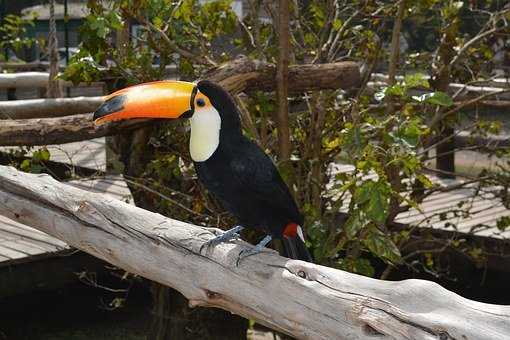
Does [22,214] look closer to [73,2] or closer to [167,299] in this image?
[167,299]

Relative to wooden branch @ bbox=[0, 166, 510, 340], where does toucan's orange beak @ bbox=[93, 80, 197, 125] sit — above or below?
above

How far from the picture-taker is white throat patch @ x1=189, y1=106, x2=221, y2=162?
271cm

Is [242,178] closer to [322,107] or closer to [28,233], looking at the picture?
[322,107]

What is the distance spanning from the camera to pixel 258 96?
3.92m

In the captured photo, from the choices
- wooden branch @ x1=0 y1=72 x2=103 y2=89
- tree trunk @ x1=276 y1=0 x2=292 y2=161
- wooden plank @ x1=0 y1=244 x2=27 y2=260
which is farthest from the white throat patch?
wooden branch @ x1=0 y1=72 x2=103 y2=89

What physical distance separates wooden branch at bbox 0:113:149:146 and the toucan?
0.70 m

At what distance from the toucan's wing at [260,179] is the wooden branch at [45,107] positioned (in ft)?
5.83

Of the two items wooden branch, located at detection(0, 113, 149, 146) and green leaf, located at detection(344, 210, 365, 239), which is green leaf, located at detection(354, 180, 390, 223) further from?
wooden branch, located at detection(0, 113, 149, 146)

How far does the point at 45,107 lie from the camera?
441 cm

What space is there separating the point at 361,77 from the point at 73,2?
15631 mm

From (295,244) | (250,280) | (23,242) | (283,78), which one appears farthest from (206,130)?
(23,242)

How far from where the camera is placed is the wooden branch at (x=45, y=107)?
4.37 m

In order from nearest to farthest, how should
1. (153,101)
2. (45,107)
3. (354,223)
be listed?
(153,101) < (354,223) < (45,107)

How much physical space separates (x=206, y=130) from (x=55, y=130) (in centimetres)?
99
